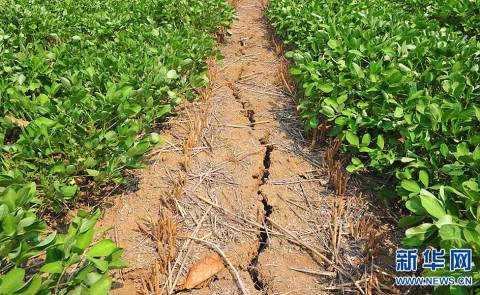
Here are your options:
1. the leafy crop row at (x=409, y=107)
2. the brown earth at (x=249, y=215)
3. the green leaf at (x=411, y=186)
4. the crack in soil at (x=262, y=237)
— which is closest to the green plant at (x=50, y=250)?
the brown earth at (x=249, y=215)

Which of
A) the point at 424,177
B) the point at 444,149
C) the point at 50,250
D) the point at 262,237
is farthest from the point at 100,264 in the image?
the point at 444,149

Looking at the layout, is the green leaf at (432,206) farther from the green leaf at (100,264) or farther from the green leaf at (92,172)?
the green leaf at (92,172)

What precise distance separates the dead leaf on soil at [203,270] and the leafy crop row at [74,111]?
0.48 m

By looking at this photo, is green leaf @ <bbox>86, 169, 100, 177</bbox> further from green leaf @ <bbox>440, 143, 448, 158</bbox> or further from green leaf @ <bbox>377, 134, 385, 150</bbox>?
green leaf @ <bbox>440, 143, 448, 158</bbox>

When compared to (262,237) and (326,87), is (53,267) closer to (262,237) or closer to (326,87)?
(262,237)

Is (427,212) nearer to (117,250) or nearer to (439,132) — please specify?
(439,132)

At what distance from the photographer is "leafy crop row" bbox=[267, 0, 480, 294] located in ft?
5.48

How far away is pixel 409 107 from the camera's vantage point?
7.43 feet

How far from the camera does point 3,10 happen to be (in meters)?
3.58

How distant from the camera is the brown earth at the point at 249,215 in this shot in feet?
6.45

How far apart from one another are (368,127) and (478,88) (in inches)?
25.9

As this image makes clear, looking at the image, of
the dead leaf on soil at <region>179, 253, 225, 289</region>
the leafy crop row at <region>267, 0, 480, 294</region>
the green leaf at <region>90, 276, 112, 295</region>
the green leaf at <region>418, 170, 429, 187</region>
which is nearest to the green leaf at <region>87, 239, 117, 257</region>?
the green leaf at <region>90, 276, 112, 295</region>

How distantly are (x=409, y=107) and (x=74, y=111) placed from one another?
1.93 metres

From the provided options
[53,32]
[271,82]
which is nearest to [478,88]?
[271,82]
